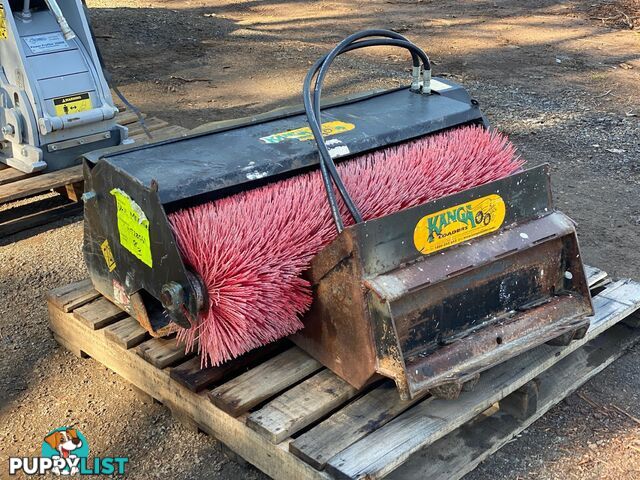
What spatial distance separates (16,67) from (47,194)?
2.65ft

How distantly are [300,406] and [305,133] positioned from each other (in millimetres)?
942

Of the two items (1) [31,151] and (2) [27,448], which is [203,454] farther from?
(1) [31,151]

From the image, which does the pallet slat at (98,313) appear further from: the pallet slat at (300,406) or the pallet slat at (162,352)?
the pallet slat at (300,406)

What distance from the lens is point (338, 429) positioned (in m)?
2.17

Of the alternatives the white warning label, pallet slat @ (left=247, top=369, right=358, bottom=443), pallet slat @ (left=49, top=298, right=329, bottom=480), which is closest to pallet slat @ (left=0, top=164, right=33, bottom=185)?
the white warning label

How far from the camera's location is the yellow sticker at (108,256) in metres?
2.55

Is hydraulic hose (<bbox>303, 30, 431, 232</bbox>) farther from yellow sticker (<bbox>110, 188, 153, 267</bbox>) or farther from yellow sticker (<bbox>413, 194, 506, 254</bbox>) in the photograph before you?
yellow sticker (<bbox>110, 188, 153, 267</bbox>)

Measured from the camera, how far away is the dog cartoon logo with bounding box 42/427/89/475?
2.41 m

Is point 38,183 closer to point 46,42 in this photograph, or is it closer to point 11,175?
point 11,175

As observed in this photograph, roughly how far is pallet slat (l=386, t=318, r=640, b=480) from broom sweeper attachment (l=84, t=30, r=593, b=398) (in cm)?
25

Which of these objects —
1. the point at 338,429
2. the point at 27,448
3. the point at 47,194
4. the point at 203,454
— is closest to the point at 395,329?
the point at 338,429

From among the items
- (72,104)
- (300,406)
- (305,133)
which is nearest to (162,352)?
(300,406)

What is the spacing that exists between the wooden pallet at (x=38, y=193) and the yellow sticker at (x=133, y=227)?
134 cm

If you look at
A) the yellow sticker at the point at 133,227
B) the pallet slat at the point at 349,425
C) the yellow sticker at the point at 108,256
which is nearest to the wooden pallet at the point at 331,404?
the pallet slat at the point at 349,425
